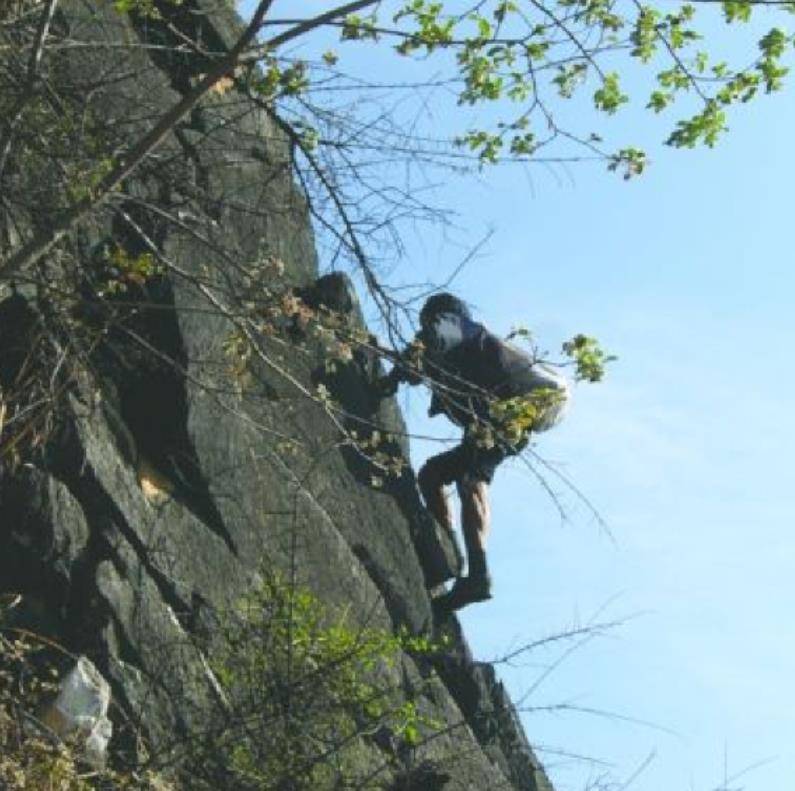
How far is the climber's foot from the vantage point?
36.9 feet

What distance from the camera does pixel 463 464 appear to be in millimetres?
11508

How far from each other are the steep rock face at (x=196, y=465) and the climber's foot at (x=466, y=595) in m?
0.12

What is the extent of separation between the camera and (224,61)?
607cm

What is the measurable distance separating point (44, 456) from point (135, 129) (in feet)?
6.32

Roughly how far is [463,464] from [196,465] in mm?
2476

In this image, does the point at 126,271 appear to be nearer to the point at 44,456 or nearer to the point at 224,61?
the point at 44,456

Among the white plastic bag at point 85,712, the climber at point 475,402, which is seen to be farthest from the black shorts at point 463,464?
the white plastic bag at point 85,712

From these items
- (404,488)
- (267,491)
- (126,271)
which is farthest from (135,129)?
(404,488)

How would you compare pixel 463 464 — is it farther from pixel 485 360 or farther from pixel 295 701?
pixel 295 701

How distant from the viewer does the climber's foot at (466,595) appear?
11.2m

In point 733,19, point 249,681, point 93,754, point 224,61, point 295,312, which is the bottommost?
point 93,754

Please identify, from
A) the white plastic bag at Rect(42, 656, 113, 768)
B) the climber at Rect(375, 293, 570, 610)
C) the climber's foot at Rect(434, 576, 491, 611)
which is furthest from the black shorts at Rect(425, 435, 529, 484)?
the white plastic bag at Rect(42, 656, 113, 768)

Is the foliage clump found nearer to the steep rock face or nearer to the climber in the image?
the steep rock face

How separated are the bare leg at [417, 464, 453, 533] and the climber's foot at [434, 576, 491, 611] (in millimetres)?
459
